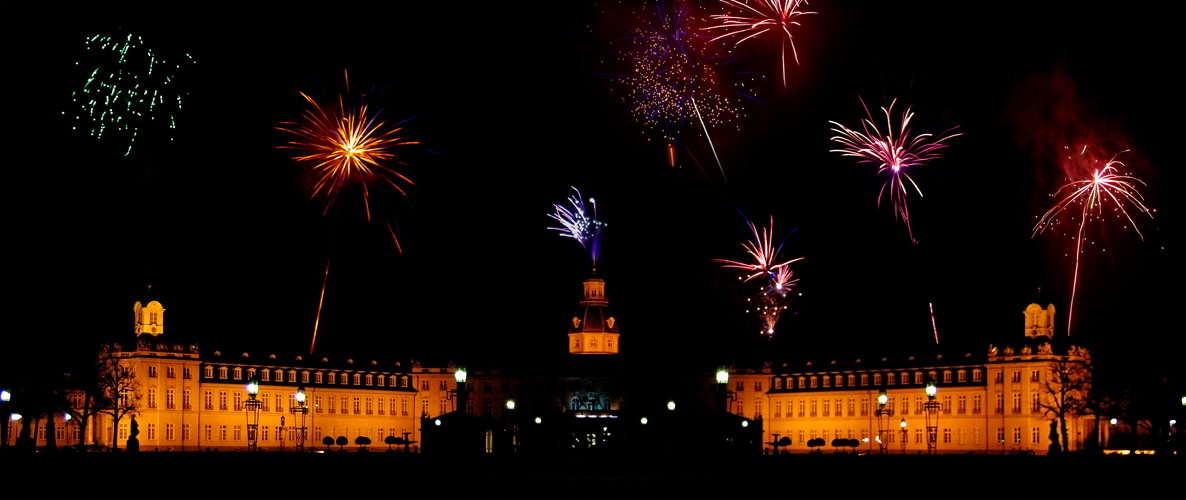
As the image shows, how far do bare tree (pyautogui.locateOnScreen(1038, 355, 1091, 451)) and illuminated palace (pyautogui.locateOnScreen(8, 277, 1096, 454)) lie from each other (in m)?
0.68

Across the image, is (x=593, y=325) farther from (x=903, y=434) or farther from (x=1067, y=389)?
(x=1067, y=389)

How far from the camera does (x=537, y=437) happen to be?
10306 centimetres

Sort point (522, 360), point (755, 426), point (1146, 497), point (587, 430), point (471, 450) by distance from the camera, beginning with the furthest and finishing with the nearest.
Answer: point (522, 360) → point (587, 430) → point (755, 426) → point (471, 450) → point (1146, 497)

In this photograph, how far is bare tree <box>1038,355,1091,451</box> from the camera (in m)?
125

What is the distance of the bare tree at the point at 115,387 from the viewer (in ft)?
416

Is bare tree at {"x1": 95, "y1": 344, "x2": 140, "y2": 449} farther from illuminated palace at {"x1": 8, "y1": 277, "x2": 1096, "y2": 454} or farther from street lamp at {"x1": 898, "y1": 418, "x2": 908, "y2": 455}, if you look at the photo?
street lamp at {"x1": 898, "y1": 418, "x2": 908, "y2": 455}

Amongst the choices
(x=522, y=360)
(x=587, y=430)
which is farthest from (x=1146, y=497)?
(x=522, y=360)

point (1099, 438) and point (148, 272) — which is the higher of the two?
point (148, 272)

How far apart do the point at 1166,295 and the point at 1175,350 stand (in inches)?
281

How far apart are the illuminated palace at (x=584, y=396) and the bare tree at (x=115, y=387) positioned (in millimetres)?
423

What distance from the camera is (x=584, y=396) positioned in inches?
6786

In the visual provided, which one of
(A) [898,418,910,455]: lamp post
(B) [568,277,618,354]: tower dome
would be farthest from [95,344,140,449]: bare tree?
(A) [898,418,910,455]: lamp post

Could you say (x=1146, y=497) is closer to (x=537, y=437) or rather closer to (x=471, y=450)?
(x=471, y=450)

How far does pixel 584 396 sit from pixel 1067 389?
2404 inches
